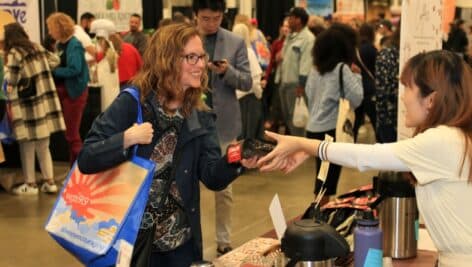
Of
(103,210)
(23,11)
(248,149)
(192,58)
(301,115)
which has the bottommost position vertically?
(301,115)

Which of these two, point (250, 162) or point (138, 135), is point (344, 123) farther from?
point (138, 135)

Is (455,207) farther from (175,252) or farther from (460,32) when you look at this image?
(460,32)

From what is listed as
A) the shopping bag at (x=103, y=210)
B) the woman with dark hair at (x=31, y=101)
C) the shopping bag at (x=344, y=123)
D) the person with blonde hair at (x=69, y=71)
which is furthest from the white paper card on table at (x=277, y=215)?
the person with blonde hair at (x=69, y=71)

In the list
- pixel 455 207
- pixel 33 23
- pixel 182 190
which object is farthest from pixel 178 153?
pixel 33 23

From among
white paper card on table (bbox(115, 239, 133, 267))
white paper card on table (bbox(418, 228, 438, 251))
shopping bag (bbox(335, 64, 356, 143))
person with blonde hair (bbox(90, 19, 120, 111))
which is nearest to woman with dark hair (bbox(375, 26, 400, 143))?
shopping bag (bbox(335, 64, 356, 143))

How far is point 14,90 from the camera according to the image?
658 cm

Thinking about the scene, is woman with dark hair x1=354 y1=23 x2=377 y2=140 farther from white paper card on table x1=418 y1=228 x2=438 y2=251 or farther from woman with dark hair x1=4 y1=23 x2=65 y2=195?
white paper card on table x1=418 y1=228 x2=438 y2=251

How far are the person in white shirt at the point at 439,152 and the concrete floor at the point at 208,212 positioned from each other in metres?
2.74

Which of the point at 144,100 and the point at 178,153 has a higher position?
the point at 144,100

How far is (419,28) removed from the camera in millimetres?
4004

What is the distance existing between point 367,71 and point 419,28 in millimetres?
3923

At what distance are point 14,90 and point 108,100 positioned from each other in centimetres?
168

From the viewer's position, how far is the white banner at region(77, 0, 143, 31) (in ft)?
31.2

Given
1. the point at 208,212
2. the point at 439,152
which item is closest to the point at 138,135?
the point at 439,152
